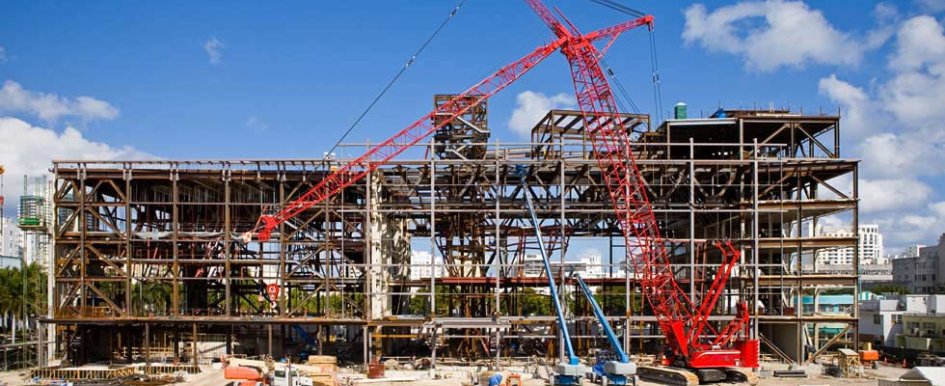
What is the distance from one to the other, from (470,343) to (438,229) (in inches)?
418

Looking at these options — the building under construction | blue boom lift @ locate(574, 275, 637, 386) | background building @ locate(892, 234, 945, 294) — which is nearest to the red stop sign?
the building under construction

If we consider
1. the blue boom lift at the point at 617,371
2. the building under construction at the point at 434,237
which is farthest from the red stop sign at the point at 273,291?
the blue boom lift at the point at 617,371

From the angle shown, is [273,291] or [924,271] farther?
[924,271]

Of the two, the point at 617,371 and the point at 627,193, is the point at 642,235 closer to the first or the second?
the point at 627,193

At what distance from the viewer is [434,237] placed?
2222 inches

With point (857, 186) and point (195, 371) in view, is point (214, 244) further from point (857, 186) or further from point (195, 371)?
point (857, 186)

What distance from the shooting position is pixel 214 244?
61094 mm

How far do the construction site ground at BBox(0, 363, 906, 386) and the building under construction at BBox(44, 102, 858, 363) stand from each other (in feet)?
7.57

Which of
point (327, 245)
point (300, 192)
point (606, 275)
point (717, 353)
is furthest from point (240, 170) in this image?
point (717, 353)

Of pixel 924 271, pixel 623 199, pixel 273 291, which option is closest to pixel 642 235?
pixel 623 199

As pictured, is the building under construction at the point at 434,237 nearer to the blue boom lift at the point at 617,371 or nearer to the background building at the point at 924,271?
the blue boom lift at the point at 617,371

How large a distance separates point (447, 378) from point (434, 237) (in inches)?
398

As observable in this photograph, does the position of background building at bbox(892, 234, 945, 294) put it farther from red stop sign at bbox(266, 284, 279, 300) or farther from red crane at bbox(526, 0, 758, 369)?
red stop sign at bbox(266, 284, 279, 300)

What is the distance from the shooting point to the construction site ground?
48.9 meters
